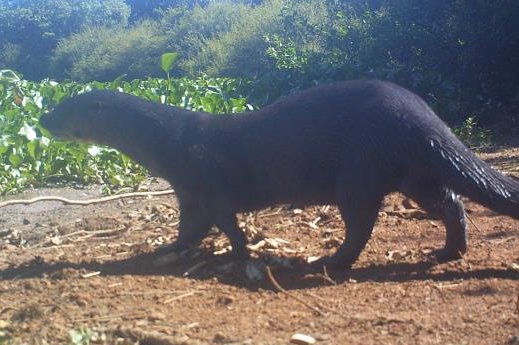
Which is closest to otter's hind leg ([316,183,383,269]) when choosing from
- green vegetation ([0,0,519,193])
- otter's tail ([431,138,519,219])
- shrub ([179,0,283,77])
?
otter's tail ([431,138,519,219])

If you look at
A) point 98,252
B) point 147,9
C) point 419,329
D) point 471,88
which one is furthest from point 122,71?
point 419,329

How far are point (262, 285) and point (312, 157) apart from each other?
91 centimetres

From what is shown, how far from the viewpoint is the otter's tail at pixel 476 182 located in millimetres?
4188

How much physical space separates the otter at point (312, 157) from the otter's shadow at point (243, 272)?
158 mm

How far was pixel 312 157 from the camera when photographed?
461 centimetres

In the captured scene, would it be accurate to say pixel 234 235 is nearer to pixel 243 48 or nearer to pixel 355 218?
pixel 355 218

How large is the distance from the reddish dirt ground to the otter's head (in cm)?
85

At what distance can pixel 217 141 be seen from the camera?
16.1ft

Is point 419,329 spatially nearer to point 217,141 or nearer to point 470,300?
Result: point 470,300

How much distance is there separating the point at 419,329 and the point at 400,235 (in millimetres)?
2336

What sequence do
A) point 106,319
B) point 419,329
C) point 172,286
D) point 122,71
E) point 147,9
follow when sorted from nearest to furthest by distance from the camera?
point 419,329 → point 106,319 → point 172,286 → point 122,71 → point 147,9

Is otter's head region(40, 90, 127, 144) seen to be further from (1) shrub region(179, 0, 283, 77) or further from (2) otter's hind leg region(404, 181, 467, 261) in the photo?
(1) shrub region(179, 0, 283, 77)

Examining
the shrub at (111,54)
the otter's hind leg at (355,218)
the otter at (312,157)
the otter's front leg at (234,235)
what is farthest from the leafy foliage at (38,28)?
the otter's hind leg at (355,218)

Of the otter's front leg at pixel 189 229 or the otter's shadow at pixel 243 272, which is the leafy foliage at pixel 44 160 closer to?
the otter's front leg at pixel 189 229
